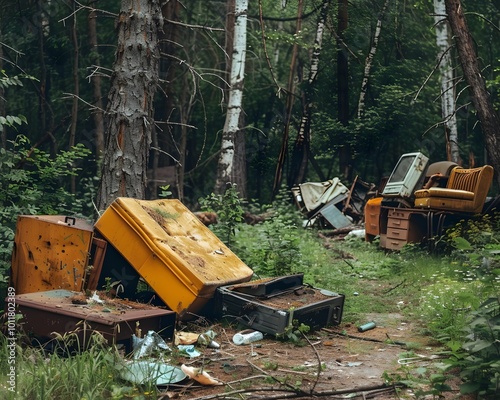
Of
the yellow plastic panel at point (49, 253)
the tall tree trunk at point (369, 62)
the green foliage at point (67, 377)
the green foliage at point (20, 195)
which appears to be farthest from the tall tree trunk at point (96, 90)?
the green foliage at point (67, 377)

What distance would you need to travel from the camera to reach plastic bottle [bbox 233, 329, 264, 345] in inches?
251

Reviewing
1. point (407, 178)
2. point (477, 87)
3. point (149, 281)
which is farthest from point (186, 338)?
point (407, 178)

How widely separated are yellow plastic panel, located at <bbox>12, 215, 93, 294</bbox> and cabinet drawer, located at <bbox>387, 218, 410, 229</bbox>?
6951 mm

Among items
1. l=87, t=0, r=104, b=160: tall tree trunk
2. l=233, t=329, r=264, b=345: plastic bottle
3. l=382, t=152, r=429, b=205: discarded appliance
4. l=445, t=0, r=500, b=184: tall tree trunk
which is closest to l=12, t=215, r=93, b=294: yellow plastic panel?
l=233, t=329, r=264, b=345: plastic bottle

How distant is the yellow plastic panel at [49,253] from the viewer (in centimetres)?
684

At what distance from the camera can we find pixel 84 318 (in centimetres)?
559

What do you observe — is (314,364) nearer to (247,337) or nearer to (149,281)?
(247,337)

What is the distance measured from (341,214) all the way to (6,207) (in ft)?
41.0

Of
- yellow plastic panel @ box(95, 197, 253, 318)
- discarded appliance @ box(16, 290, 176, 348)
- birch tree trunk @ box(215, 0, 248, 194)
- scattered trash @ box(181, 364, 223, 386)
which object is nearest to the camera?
scattered trash @ box(181, 364, 223, 386)

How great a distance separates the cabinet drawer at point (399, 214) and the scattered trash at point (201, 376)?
7933mm

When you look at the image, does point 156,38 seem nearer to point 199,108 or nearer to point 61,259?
point 61,259

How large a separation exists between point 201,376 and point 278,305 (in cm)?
181

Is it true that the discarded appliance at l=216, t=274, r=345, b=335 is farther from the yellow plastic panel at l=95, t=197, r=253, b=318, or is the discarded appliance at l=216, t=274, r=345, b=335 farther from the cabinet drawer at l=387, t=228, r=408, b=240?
the cabinet drawer at l=387, t=228, r=408, b=240

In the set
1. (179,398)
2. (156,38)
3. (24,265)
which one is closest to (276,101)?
(156,38)
